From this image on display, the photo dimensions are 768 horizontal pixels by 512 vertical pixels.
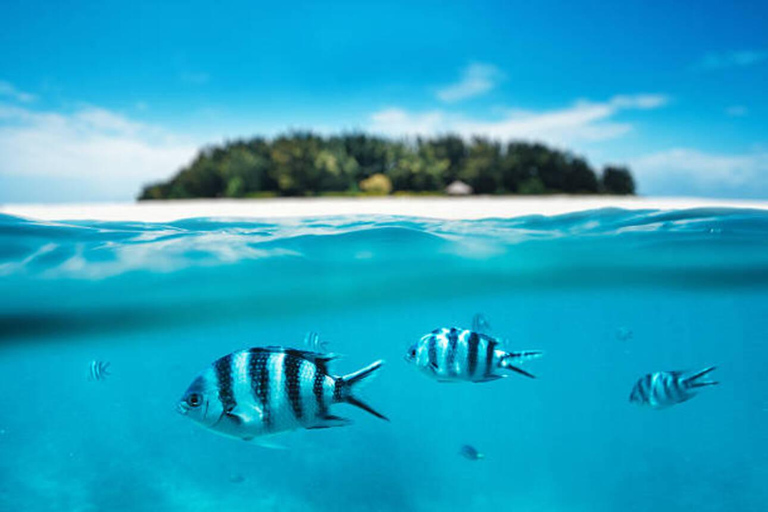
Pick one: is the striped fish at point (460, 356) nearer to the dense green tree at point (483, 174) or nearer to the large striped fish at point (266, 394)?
the large striped fish at point (266, 394)

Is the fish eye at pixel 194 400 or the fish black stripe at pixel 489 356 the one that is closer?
the fish eye at pixel 194 400

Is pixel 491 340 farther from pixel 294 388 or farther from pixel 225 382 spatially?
pixel 225 382

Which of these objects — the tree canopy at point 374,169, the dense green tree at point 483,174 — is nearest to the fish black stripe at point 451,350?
the tree canopy at point 374,169

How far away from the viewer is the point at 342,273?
34.2 feet

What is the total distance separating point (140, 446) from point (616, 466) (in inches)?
587

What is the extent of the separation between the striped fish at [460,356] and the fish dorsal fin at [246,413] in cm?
155

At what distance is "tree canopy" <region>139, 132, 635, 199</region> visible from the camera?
43.5m

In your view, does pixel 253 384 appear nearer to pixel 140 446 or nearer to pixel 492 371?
pixel 492 371

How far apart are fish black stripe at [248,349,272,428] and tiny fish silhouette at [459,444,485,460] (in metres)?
4.07

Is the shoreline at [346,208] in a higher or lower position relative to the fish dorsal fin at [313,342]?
higher

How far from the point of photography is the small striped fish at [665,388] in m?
5.01

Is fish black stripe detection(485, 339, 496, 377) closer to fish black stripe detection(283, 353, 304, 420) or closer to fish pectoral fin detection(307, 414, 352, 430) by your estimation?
fish pectoral fin detection(307, 414, 352, 430)

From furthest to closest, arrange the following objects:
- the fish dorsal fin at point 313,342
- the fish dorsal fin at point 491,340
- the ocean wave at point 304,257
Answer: the ocean wave at point 304,257
the fish dorsal fin at point 313,342
the fish dorsal fin at point 491,340

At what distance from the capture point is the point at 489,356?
4.19 m
